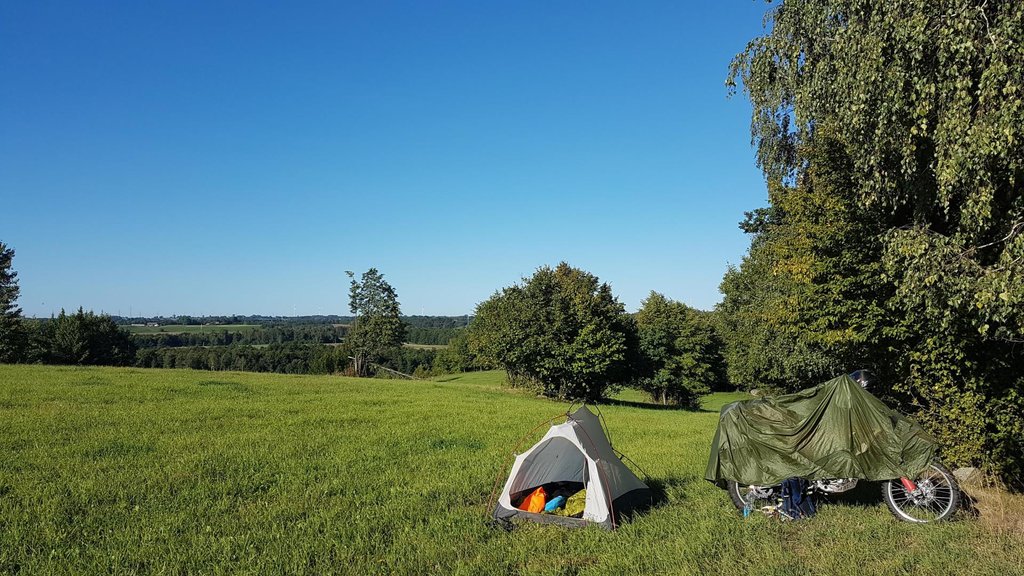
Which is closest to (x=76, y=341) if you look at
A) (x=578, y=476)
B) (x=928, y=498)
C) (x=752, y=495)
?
(x=578, y=476)

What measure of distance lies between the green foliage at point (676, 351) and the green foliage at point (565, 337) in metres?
14.6

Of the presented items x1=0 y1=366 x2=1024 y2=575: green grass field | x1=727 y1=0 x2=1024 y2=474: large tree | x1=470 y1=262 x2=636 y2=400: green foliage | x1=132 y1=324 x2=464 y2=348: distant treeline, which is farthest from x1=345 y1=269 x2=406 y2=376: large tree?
x1=132 y1=324 x2=464 y2=348: distant treeline

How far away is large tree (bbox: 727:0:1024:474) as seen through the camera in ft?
24.0

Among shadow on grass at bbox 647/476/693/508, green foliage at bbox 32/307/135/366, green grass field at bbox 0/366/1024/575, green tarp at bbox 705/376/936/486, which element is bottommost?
shadow on grass at bbox 647/476/693/508

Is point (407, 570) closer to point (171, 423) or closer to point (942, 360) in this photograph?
point (942, 360)

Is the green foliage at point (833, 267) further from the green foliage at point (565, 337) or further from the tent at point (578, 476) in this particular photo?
the green foliage at point (565, 337)

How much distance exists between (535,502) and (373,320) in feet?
166

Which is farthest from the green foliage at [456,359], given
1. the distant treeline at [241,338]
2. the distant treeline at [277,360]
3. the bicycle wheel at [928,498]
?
the bicycle wheel at [928,498]

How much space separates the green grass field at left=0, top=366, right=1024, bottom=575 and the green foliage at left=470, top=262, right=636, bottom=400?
16105mm

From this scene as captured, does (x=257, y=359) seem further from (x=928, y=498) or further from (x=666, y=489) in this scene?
(x=928, y=498)

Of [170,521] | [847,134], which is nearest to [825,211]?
[847,134]

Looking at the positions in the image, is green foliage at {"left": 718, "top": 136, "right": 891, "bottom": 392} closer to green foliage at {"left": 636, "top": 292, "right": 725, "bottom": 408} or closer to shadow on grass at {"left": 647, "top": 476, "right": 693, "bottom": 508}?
shadow on grass at {"left": 647, "top": 476, "right": 693, "bottom": 508}

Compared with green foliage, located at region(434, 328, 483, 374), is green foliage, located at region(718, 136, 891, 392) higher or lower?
higher

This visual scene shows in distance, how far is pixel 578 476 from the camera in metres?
11.0
